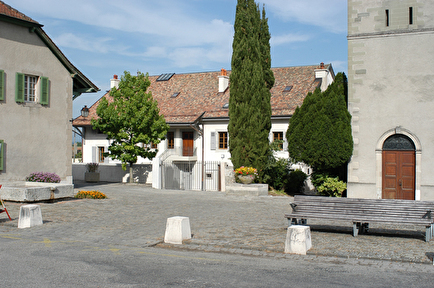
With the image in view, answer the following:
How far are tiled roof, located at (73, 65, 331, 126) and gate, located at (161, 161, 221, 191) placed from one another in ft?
11.0

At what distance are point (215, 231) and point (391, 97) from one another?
1055 centimetres

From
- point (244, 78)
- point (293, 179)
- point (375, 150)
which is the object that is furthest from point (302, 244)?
point (293, 179)

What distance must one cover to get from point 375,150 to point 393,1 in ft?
19.2

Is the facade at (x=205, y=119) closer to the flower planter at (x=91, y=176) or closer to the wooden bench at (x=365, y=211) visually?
the flower planter at (x=91, y=176)

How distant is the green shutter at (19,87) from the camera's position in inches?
749

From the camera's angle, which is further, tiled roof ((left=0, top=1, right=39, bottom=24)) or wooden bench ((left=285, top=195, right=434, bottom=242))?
tiled roof ((left=0, top=1, right=39, bottom=24))

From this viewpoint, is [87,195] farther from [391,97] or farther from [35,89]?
[391,97]

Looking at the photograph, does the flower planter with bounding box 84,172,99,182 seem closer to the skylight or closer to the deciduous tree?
the deciduous tree

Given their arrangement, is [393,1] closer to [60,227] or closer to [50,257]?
[60,227]

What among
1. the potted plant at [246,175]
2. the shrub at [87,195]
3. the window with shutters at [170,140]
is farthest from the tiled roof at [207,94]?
the shrub at [87,195]

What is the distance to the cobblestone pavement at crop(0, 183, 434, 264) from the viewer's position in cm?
855

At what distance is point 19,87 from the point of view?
1912 cm

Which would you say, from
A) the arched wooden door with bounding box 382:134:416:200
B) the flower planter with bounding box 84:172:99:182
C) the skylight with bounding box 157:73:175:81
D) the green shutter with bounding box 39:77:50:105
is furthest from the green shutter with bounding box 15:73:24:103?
the skylight with bounding box 157:73:175:81

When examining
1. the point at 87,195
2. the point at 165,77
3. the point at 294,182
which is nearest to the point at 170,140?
the point at 165,77
